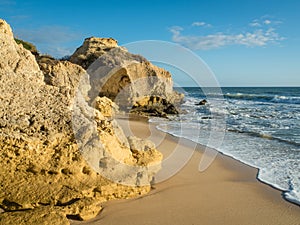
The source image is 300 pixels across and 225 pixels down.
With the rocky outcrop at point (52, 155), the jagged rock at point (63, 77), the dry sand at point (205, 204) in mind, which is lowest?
the dry sand at point (205, 204)

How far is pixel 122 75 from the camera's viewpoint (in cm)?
1664

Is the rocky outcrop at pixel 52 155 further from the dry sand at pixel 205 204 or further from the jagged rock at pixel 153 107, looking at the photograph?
the jagged rock at pixel 153 107

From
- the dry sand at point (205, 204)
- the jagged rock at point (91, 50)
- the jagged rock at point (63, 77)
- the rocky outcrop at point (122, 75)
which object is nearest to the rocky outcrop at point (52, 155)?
the jagged rock at point (63, 77)

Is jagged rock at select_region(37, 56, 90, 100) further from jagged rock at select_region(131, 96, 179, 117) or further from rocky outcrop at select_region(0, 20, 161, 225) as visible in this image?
jagged rock at select_region(131, 96, 179, 117)

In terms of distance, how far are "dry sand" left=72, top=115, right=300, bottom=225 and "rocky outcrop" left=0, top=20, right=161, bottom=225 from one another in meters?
0.30

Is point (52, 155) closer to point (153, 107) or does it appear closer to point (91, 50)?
point (153, 107)

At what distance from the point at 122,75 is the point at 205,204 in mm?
13154

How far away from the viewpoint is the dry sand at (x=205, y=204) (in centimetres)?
376

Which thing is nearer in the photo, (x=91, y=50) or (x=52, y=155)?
(x=52, y=155)

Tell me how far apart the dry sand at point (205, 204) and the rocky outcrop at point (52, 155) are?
30 centimetres

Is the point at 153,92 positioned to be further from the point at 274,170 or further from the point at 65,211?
the point at 65,211

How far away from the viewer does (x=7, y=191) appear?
3469 mm

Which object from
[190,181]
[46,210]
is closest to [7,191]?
[46,210]

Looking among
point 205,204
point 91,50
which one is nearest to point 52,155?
point 205,204
